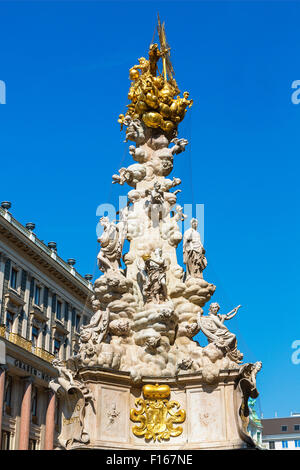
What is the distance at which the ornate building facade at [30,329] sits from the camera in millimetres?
37656

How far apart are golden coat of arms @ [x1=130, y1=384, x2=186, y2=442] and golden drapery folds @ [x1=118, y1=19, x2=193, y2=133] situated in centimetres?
691

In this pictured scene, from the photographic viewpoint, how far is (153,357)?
13.5m

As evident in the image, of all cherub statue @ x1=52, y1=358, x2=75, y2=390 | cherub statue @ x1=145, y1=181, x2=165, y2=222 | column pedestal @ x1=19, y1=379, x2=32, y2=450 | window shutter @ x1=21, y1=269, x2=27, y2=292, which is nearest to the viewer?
cherub statue @ x1=52, y1=358, x2=75, y2=390

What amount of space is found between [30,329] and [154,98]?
27.7 metres

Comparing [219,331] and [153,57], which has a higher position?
[153,57]

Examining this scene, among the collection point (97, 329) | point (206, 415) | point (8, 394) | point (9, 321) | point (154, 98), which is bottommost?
point (206, 415)

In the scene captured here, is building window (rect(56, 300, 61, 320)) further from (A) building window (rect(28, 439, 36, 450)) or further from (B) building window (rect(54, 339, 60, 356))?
(A) building window (rect(28, 439, 36, 450))

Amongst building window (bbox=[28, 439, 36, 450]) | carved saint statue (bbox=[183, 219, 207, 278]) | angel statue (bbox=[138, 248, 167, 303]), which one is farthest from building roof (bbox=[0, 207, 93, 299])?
angel statue (bbox=[138, 248, 167, 303])

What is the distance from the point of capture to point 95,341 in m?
13.2

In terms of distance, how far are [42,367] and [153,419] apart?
2913 cm

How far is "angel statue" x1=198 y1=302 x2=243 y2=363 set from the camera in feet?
42.7

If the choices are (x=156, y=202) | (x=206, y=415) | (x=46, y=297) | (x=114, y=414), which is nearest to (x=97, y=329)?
(x=114, y=414)

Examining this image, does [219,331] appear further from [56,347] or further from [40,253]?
[56,347]

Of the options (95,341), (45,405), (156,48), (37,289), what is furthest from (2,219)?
(95,341)
